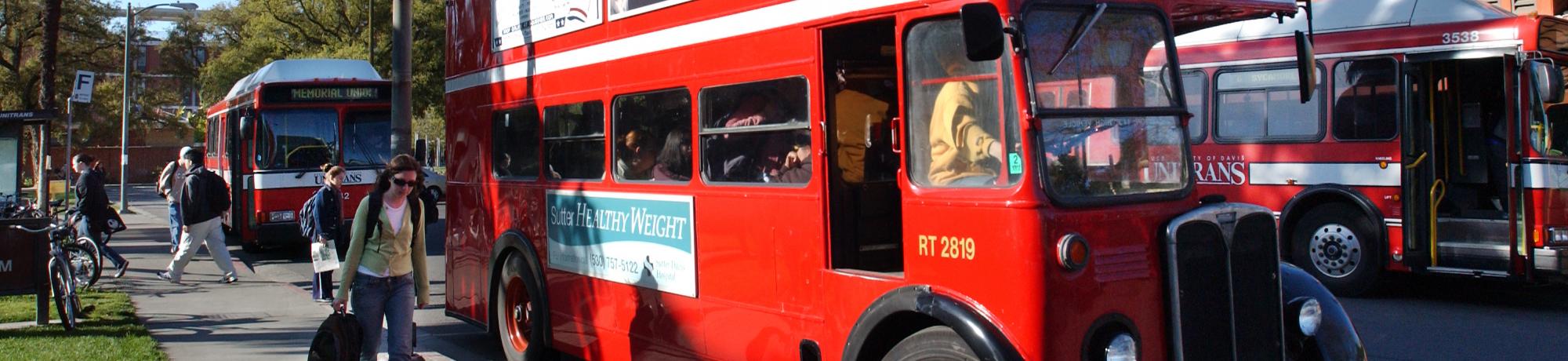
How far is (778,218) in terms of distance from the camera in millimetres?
5930

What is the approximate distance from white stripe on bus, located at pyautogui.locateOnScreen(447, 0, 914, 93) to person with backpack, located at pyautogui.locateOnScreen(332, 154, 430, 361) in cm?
132

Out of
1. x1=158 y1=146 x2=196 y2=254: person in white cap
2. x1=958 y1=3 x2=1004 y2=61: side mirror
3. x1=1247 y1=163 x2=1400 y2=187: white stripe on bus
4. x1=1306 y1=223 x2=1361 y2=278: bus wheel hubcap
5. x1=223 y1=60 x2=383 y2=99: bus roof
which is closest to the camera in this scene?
x1=958 y1=3 x2=1004 y2=61: side mirror

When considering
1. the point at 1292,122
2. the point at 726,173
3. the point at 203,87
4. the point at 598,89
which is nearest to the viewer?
the point at 726,173

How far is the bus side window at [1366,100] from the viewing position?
466 inches

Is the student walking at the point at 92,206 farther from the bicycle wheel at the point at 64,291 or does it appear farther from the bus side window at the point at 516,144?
the bus side window at the point at 516,144

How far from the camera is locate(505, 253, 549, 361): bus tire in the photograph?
8.41 meters

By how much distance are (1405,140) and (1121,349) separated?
8371mm

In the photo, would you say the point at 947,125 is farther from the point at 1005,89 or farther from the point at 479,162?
the point at 479,162

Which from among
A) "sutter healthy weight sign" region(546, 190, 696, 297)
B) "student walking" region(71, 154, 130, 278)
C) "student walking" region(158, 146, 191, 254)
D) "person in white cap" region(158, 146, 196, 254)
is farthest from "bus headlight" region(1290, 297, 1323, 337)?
"student walking" region(71, 154, 130, 278)

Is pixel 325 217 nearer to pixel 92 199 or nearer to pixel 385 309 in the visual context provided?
A: pixel 385 309

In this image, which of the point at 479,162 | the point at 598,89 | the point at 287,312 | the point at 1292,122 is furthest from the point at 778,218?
the point at 1292,122

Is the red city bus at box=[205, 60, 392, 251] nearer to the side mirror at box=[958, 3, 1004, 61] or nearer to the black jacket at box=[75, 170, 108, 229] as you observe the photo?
the black jacket at box=[75, 170, 108, 229]

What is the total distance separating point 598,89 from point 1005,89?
3372 mm

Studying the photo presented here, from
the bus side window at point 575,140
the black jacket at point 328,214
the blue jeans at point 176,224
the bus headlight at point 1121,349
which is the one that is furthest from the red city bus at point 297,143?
the bus headlight at point 1121,349
